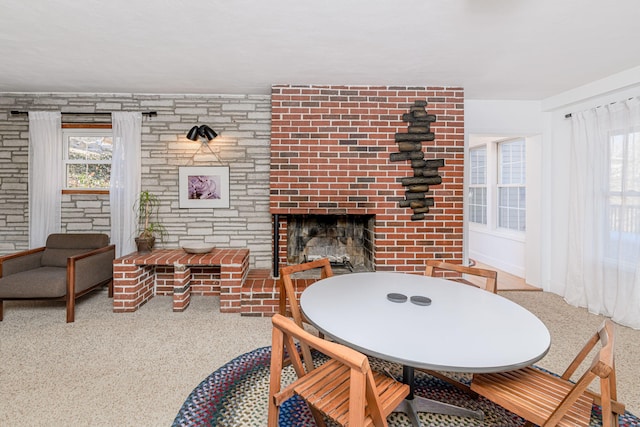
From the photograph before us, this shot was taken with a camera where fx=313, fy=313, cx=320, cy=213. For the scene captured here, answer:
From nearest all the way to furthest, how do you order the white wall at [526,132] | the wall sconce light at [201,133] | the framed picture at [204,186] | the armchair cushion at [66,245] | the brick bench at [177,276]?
the brick bench at [177,276] < the armchair cushion at [66,245] < the wall sconce light at [201,133] < the framed picture at [204,186] < the white wall at [526,132]

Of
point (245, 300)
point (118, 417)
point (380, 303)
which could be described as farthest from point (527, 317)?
point (245, 300)

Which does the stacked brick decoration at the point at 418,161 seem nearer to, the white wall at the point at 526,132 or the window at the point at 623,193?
the white wall at the point at 526,132

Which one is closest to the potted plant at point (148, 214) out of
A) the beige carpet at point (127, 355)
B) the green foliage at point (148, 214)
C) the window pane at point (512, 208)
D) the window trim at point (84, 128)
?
the green foliage at point (148, 214)

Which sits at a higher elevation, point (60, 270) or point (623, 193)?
point (623, 193)

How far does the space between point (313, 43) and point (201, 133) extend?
180cm

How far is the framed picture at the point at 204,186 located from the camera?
12.7ft

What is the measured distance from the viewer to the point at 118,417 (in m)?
1.73

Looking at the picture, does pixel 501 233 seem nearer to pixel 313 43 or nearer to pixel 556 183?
pixel 556 183

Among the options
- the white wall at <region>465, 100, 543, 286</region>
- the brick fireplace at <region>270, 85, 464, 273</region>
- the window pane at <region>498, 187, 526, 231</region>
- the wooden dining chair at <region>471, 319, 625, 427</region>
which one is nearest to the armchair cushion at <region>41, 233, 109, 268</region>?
the brick fireplace at <region>270, 85, 464, 273</region>

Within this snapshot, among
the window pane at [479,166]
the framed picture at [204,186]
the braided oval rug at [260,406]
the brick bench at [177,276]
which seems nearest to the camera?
the braided oval rug at [260,406]

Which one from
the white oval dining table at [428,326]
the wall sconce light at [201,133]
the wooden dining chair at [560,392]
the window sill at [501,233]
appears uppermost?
the wall sconce light at [201,133]

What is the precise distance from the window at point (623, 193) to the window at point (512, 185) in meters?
1.54

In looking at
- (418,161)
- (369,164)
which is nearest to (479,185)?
(418,161)

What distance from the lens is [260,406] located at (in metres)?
1.84
